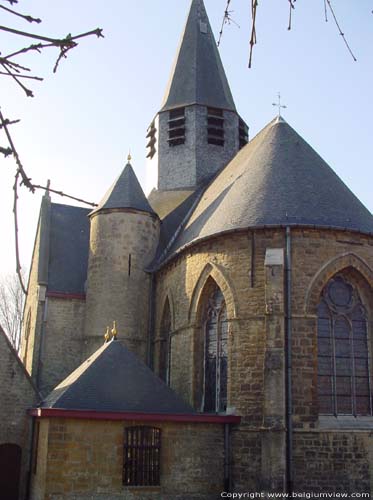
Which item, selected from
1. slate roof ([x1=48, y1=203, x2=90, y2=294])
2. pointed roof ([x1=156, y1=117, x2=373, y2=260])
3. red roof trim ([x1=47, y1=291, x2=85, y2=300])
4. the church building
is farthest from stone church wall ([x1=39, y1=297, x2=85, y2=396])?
pointed roof ([x1=156, y1=117, x2=373, y2=260])

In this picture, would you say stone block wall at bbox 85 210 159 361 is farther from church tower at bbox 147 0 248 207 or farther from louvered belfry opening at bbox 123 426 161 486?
A: louvered belfry opening at bbox 123 426 161 486

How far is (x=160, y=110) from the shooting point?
75.2 feet

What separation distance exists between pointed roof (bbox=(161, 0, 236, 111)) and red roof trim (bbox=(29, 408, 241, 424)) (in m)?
12.8

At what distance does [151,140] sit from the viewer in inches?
932

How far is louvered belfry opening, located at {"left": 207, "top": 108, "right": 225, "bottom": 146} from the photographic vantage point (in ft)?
71.9

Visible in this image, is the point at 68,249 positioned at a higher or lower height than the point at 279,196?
higher

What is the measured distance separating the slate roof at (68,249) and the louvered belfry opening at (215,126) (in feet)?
16.4

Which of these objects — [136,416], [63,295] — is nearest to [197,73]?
[63,295]

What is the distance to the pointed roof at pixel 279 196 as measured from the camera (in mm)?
13492

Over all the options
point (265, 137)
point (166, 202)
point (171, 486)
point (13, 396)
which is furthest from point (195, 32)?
point (171, 486)

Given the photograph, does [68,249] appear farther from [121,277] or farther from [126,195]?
[121,277]

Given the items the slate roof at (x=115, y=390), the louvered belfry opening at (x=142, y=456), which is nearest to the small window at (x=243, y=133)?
the slate roof at (x=115, y=390)

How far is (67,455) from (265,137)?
9.45 metres

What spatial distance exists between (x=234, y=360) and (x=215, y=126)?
36.7ft
